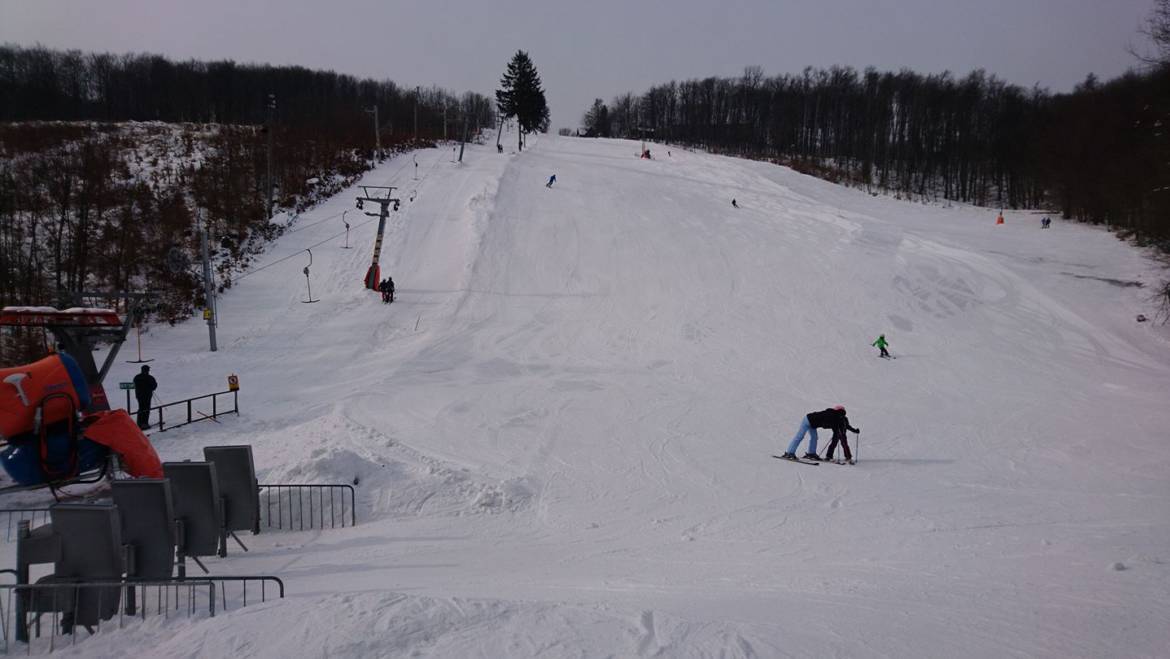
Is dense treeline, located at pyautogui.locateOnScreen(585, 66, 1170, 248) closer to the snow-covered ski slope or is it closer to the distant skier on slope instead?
the snow-covered ski slope

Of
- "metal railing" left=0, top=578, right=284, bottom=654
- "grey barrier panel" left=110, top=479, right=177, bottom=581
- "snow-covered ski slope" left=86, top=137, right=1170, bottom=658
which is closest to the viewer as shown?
"metal railing" left=0, top=578, right=284, bottom=654

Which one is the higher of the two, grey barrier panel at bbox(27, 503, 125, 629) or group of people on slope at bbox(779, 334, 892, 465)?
grey barrier panel at bbox(27, 503, 125, 629)

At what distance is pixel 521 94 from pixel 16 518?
73.2 m

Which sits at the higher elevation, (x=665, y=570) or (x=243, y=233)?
(x=243, y=233)

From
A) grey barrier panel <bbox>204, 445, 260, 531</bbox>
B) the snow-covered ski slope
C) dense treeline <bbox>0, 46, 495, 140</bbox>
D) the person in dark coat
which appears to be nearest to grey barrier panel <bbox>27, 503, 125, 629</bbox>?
the snow-covered ski slope

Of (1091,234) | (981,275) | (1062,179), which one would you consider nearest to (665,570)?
(981,275)

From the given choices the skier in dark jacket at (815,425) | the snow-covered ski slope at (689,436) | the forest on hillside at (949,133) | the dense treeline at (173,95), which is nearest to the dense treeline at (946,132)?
the forest on hillside at (949,133)

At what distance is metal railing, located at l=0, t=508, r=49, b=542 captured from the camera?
845 cm

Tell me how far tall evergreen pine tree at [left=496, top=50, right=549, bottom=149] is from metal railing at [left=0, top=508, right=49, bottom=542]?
232 ft

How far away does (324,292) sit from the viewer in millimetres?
26797

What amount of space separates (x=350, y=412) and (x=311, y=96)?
353ft

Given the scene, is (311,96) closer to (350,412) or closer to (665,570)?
(350,412)

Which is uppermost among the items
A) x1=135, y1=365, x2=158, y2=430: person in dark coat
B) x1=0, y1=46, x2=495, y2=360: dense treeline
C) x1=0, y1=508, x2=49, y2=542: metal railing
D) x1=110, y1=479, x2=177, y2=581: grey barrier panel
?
x1=0, y1=46, x2=495, y2=360: dense treeline

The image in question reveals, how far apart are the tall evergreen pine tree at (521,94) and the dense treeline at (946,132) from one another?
31.5 metres
